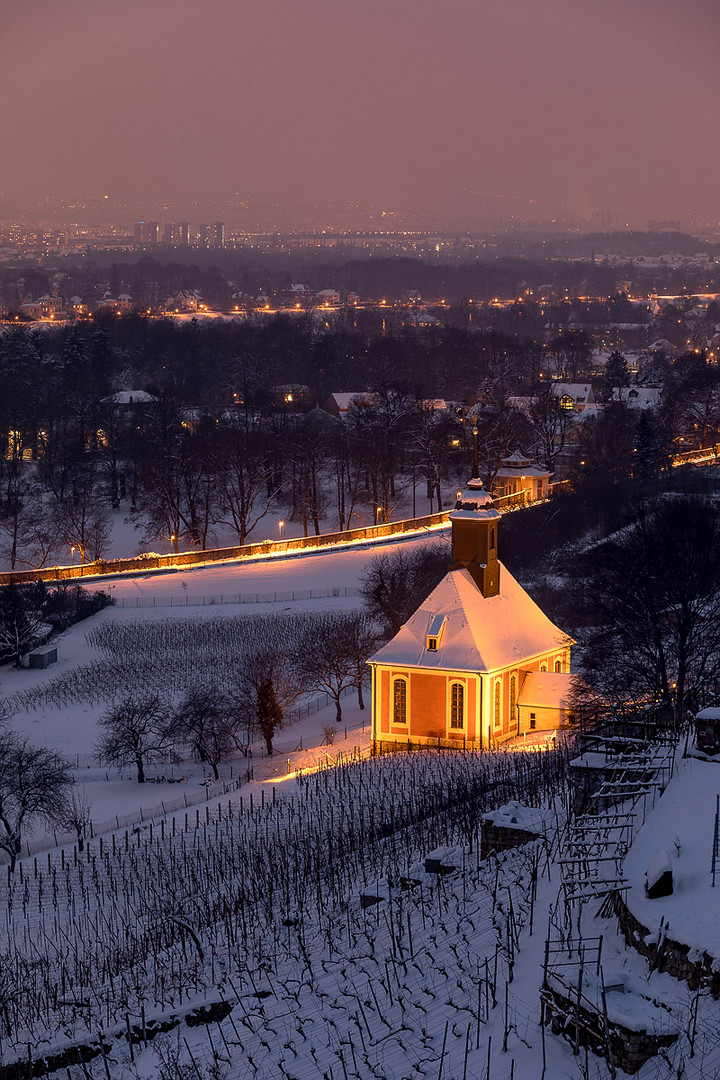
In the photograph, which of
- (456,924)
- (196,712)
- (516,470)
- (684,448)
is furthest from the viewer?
(684,448)

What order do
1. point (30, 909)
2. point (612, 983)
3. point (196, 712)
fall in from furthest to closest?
point (196, 712), point (30, 909), point (612, 983)

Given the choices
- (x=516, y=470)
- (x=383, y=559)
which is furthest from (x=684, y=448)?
(x=383, y=559)

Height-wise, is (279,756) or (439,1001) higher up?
(439,1001)

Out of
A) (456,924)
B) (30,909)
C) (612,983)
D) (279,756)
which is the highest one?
(612,983)

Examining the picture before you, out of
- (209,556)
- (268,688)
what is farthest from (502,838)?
(209,556)

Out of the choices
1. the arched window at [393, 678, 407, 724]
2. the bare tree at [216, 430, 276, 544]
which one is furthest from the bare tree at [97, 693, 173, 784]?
the bare tree at [216, 430, 276, 544]

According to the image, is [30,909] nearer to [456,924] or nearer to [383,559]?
[456,924]

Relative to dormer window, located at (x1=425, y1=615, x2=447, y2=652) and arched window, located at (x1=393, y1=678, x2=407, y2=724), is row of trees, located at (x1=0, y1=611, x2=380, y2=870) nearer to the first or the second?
arched window, located at (x1=393, y1=678, x2=407, y2=724)
